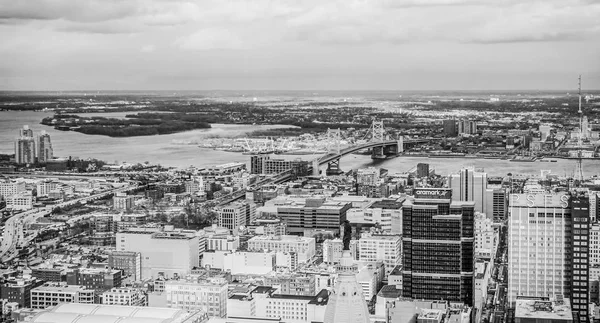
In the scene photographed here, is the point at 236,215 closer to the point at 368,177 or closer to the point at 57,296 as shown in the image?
the point at 368,177

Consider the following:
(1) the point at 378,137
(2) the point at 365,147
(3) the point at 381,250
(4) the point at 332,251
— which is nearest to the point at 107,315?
(4) the point at 332,251

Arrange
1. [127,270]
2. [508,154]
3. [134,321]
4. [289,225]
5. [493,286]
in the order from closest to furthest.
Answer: [134,321] → [493,286] → [127,270] → [289,225] → [508,154]

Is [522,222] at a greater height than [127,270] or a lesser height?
greater

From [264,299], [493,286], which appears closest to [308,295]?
[264,299]

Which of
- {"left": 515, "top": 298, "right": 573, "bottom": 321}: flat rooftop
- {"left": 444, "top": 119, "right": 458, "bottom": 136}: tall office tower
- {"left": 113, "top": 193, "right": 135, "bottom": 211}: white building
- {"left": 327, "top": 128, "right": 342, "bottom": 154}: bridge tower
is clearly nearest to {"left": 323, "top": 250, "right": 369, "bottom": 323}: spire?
{"left": 515, "top": 298, "right": 573, "bottom": 321}: flat rooftop

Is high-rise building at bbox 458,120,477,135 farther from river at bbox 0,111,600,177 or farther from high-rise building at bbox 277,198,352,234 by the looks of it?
high-rise building at bbox 277,198,352,234

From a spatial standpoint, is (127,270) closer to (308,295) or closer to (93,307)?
(308,295)
